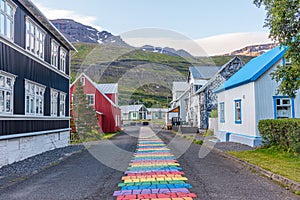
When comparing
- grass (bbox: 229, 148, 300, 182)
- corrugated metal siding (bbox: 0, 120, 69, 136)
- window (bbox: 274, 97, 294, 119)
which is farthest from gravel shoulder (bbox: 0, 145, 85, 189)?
window (bbox: 274, 97, 294, 119)

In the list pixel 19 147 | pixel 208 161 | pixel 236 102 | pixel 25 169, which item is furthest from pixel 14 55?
pixel 236 102

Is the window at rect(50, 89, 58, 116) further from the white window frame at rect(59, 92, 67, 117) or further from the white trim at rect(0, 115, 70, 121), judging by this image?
the white window frame at rect(59, 92, 67, 117)

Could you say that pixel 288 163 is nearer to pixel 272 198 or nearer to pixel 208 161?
pixel 208 161

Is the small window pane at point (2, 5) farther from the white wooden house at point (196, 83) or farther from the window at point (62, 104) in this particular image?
the white wooden house at point (196, 83)

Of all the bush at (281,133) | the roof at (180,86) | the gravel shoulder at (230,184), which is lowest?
the gravel shoulder at (230,184)

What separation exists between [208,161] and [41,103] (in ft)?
31.6

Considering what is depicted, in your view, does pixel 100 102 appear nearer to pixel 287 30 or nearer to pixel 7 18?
pixel 7 18

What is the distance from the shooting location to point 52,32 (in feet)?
63.2

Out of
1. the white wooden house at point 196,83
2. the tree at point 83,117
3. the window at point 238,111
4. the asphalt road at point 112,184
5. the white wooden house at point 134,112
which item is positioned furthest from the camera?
the white wooden house at point 134,112

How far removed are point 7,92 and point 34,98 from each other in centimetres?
336

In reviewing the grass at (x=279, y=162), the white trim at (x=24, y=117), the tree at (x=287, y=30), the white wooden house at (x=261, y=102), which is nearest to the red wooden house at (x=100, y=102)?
the white trim at (x=24, y=117)

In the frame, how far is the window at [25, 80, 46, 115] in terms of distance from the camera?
1498cm

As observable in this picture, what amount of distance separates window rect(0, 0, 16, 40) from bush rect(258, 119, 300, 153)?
11.7 meters

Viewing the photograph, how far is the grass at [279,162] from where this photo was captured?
9297 mm
